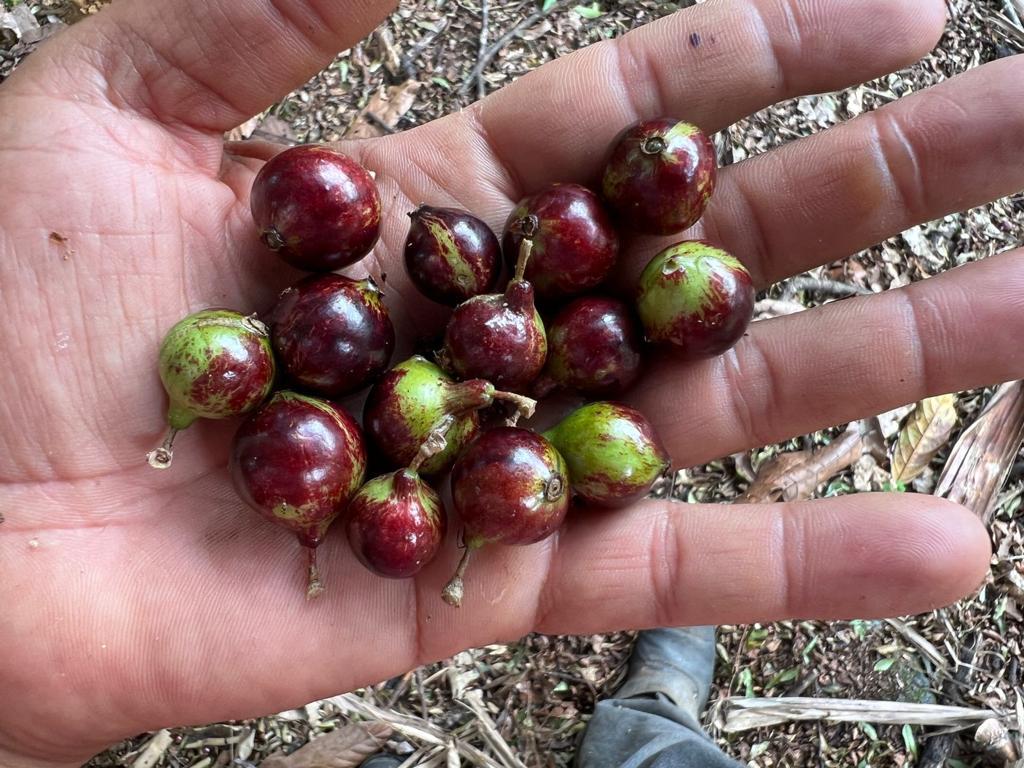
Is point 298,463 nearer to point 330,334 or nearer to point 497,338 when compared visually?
point 330,334

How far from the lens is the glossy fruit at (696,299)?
3.87 meters

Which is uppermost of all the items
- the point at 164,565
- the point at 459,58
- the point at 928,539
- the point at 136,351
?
the point at 459,58

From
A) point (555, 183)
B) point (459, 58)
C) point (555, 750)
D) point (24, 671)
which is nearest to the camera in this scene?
point (24, 671)

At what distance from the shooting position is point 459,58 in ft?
20.9

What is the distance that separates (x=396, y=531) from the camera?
138 inches

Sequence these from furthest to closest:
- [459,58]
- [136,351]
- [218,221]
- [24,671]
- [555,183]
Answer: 1. [459,58]
2. [555,183]
3. [218,221]
4. [136,351]
5. [24,671]

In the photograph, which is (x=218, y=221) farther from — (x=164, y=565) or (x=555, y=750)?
(x=555, y=750)

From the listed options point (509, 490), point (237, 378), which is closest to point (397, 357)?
point (237, 378)

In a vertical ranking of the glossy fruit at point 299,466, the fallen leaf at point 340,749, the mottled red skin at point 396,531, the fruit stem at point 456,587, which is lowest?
the fallen leaf at point 340,749

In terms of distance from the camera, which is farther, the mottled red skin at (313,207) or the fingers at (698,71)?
the fingers at (698,71)

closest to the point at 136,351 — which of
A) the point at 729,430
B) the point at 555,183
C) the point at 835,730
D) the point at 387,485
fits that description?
the point at 387,485

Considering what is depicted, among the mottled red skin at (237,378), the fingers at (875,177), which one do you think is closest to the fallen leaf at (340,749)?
the mottled red skin at (237,378)

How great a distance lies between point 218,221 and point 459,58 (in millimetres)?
2871

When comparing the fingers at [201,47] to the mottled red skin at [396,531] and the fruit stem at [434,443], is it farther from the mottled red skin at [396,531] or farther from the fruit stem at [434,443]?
the mottled red skin at [396,531]
